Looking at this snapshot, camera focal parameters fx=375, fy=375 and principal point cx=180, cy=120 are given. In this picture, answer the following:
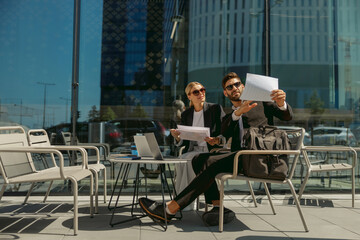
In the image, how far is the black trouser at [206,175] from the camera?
3.27 meters

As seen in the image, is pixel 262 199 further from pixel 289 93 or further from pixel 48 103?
pixel 48 103

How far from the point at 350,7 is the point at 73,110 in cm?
449

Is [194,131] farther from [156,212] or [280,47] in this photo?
[280,47]

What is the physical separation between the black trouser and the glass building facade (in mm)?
1688

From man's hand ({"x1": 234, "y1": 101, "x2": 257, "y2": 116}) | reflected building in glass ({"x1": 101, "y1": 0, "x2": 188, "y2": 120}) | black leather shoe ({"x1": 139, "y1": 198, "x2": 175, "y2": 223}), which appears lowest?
black leather shoe ({"x1": 139, "y1": 198, "x2": 175, "y2": 223})

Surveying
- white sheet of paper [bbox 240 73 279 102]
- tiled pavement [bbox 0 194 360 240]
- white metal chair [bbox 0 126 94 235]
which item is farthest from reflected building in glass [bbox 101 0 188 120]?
white sheet of paper [bbox 240 73 279 102]

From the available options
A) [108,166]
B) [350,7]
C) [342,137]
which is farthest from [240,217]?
[350,7]

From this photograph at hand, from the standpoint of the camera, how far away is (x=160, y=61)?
18.0 ft

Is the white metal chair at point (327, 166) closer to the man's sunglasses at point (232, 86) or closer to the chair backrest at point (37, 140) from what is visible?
the man's sunglasses at point (232, 86)

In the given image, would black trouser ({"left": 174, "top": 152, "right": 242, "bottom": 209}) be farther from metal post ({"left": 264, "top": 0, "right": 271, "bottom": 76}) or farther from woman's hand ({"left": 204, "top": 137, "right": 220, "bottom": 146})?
metal post ({"left": 264, "top": 0, "right": 271, "bottom": 76})

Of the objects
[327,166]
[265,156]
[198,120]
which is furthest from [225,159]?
[327,166]

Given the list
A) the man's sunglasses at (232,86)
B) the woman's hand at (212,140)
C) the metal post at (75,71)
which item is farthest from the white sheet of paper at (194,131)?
the metal post at (75,71)

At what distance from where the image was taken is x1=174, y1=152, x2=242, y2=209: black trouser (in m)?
3.27

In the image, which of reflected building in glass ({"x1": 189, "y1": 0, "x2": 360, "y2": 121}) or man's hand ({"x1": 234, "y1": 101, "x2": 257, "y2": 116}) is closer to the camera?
man's hand ({"x1": 234, "y1": 101, "x2": 257, "y2": 116})
